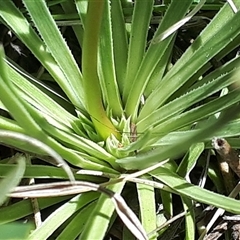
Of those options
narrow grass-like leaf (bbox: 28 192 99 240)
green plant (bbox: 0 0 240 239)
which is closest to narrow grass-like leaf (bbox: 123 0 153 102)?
green plant (bbox: 0 0 240 239)

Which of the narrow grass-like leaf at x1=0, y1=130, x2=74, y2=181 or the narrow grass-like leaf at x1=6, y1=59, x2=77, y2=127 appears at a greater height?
the narrow grass-like leaf at x1=6, y1=59, x2=77, y2=127

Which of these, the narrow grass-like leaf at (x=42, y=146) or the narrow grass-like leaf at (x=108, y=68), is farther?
the narrow grass-like leaf at (x=108, y=68)

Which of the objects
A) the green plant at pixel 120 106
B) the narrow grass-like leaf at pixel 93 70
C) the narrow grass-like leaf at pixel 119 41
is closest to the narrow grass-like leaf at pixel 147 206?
the green plant at pixel 120 106

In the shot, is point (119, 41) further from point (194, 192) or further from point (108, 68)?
point (194, 192)

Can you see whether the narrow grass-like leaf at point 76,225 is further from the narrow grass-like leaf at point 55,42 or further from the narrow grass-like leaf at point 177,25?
the narrow grass-like leaf at point 177,25

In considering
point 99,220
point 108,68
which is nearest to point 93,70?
point 108,68

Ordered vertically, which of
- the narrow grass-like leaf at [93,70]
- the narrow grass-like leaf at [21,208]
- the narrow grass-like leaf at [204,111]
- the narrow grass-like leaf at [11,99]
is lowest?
the narrow grass-like leaf at [21,208]

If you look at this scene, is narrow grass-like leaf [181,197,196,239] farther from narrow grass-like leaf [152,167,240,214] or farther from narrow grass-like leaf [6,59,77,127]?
narrow grass-like leaf [6,59,77,127]

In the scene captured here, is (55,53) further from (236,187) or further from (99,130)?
(236,187)

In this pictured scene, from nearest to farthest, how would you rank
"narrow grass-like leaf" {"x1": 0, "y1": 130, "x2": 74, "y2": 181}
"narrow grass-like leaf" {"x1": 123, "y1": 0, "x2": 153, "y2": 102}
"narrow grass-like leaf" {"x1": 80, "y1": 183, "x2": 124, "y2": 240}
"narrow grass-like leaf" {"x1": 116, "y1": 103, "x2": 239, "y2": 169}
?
"narrow grass-like leaf" {"x1": 116, "y1": 103, "x2": 239, "y2": 169} < "narrow grass-like leaf" {"x1": 0, "y1": 130, "x2": 74, "y2": 181} < "narrow grass-like leaf" {"x1": 80, "y1": 183, "x2": 124, "y2": 240} < "narrow grass-like leaf" {"x1": 123, "y1": 0, "x2": 153, "y2": 102}

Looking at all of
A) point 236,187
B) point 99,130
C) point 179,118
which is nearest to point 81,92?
point 99,130
